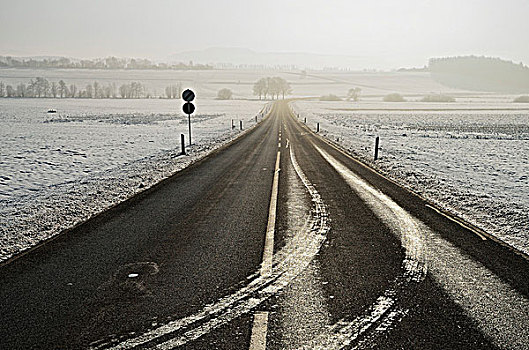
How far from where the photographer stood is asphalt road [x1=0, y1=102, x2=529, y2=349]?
141 inches

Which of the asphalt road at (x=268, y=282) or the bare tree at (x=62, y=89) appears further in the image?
the bare tree at (x=62, y=89)

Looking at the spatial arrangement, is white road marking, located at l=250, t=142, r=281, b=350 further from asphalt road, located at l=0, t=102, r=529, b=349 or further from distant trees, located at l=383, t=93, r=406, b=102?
distant trees, located at l=383, t=93, r=406, b=102

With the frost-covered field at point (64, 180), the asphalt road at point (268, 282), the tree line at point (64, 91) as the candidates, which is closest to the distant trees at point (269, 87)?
the tree line at point (64, 91)

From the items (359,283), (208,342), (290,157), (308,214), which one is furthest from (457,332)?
(290,157)

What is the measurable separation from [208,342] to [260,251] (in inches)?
90.8

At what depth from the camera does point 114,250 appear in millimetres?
5730

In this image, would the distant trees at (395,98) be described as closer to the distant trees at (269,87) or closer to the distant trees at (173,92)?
the distant trees at (269,87)

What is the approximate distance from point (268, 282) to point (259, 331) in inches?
41.6

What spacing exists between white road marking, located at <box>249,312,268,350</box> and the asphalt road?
17 millimetres

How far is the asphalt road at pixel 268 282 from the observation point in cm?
359

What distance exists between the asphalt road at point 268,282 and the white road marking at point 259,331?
0.02 metres

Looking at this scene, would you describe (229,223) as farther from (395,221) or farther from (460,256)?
(460,256)

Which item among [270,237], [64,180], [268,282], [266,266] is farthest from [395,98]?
[268,282]

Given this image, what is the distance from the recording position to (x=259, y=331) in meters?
3.61
